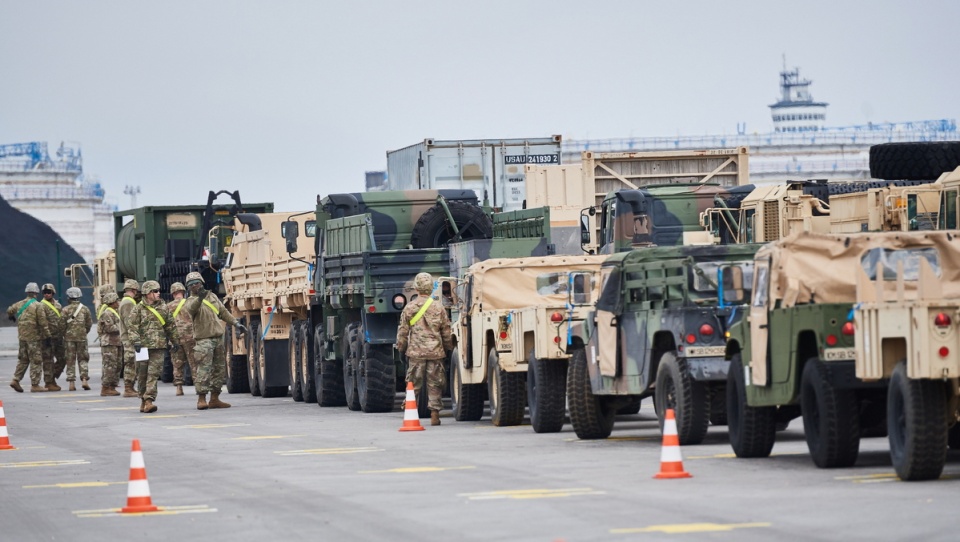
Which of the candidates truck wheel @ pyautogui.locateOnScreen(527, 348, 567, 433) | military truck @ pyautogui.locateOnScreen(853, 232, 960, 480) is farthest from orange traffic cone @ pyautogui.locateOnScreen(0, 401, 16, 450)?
military truck @ pyautogui.locateOnScreen(853, 232, 960, 480)

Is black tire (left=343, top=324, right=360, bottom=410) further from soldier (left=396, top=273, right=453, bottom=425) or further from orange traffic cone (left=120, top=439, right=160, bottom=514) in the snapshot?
orange traffic cone (left=120, top=439, right=160, bottom=514)

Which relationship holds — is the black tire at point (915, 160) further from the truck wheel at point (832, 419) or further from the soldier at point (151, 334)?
the truck wheel at point (832, 419)

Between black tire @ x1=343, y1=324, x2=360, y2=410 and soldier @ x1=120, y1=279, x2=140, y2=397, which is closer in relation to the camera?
black tire @ x1=343, y1=324, x2=360, y2=410

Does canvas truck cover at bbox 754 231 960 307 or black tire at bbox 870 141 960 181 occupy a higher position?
black tire at bbox 870 141 960 181

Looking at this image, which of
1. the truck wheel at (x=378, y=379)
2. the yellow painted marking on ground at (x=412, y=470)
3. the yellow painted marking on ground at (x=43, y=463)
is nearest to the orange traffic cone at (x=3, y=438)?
the yellow painted marking on ground at (x=43, y=463)

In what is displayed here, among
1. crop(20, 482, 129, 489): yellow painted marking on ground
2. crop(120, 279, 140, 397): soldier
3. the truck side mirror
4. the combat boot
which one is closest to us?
crop(20, 482, 129, 489): yellow painted marking on ground

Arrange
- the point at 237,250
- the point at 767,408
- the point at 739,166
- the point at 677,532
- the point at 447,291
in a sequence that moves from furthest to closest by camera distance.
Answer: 1. the point at 237,250
2. the point at 739,166
3. the point at 447,291
4. the point at 767,408
5. the point at 677,532

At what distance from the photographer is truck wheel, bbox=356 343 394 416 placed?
1063 inches

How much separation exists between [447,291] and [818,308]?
419 inches

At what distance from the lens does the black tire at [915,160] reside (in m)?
28.2

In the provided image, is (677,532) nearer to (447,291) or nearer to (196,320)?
(447,291)

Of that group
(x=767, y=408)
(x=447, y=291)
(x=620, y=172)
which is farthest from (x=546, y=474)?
(x=620, y=172)

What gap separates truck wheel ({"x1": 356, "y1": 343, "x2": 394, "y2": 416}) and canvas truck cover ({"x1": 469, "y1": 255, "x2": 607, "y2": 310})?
3.34 meters

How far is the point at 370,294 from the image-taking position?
2683 cm
